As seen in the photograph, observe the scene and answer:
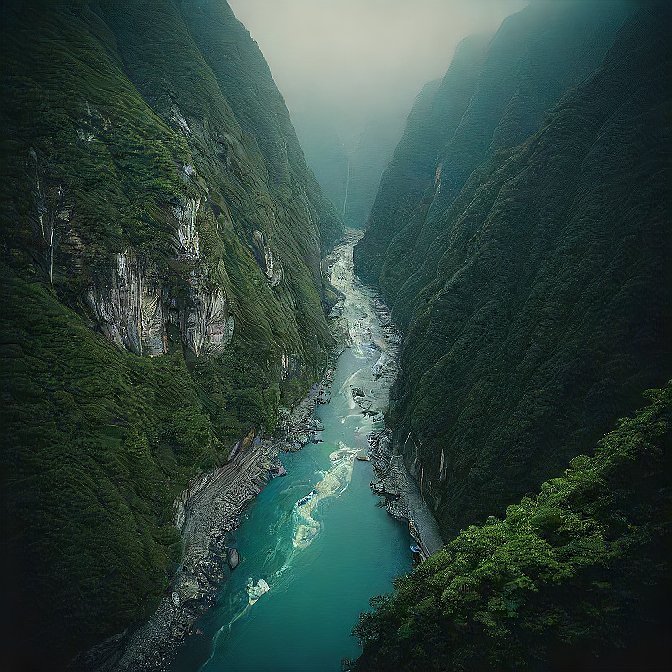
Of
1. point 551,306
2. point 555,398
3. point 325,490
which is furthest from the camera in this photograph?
point 325,490

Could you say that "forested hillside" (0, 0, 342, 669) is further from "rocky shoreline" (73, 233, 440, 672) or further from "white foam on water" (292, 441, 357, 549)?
"white foam on water" (292, 441, 357, 549)

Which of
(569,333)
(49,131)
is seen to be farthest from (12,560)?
(569,333)

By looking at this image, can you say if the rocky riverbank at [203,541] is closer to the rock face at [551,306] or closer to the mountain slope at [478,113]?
the rock face at [551,306]

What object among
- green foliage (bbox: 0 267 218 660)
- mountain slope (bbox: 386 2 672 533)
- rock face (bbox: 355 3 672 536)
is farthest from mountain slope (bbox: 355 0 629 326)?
green foliage (bbox: 0 267 218 660)

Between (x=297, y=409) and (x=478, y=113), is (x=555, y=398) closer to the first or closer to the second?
(x=297, y=409)

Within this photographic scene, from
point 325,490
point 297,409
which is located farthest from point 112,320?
point 297,409

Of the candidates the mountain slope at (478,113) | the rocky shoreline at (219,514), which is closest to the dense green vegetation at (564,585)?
the rocky shoreline at (219,514)
